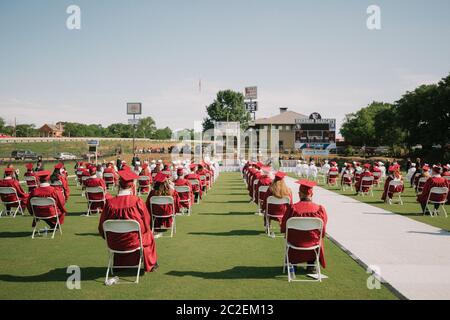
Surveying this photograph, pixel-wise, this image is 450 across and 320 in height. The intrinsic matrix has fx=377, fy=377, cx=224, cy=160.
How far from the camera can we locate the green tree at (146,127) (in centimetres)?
12031

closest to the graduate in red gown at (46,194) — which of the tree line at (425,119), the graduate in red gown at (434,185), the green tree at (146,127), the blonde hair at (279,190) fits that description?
the blonde hair at (279,190)

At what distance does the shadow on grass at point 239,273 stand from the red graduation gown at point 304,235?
50 cm

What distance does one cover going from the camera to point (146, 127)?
128 m

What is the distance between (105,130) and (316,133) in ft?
392

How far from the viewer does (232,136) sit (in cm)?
7456

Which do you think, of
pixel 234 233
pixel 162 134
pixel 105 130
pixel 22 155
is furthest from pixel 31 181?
pixel 105 130

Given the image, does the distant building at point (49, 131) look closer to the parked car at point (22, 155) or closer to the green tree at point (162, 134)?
the green tree at point (162, 134)

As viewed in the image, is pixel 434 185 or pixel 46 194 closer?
pixel 46 194

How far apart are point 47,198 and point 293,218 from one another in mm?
5866

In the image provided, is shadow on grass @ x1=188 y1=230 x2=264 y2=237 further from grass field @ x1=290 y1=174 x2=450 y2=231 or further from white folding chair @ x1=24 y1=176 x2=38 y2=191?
white folding chair @ x1=24 y1=176 x2=38 y2=191

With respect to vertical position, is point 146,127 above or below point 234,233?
above

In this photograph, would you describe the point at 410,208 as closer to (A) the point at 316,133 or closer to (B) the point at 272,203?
(B) the point at 272,203

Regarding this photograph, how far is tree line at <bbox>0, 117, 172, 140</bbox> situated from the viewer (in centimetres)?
11900

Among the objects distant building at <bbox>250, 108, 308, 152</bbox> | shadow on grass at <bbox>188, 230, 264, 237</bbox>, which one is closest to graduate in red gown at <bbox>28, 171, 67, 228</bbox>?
shadow on grass at <bbox>188, 230, 264, 237</bbox>
